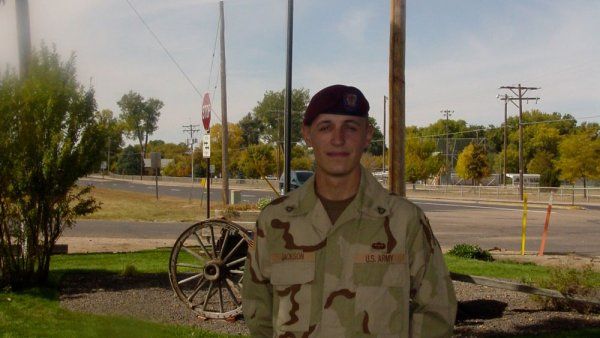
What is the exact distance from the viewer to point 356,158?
2555 millimetres

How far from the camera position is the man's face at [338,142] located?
2.53 m

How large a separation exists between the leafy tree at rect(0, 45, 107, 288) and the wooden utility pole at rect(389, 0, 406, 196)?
168 inches

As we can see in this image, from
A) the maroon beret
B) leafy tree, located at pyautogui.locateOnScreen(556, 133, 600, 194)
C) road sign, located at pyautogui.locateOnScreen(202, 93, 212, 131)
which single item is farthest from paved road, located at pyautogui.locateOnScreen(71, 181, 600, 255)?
leafy tree, located at pyautogui.locateOnScreen(556, 133, 600, 194)

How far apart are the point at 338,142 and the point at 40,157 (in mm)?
7947

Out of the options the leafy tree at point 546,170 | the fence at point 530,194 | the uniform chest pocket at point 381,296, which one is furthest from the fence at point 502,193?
the uniform chest pocket at point 381,296

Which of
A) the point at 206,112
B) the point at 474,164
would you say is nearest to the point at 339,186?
the point at 206,112

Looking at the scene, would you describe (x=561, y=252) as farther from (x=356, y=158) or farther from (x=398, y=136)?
(x=356, y=158)

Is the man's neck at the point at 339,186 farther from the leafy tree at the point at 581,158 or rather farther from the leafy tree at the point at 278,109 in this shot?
the leafy tree at the point at 581,158

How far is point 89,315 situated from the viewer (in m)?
6.12

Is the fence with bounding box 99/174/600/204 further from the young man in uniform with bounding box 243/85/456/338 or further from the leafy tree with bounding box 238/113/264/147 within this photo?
the young man in uniform with bounding box 243/85/456/338

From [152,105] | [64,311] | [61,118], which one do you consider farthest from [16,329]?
[61,118]

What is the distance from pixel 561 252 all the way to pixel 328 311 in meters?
15.8

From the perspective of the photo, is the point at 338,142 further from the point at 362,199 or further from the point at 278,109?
the point at 278,109

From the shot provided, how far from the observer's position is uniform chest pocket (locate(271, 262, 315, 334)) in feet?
8.05
